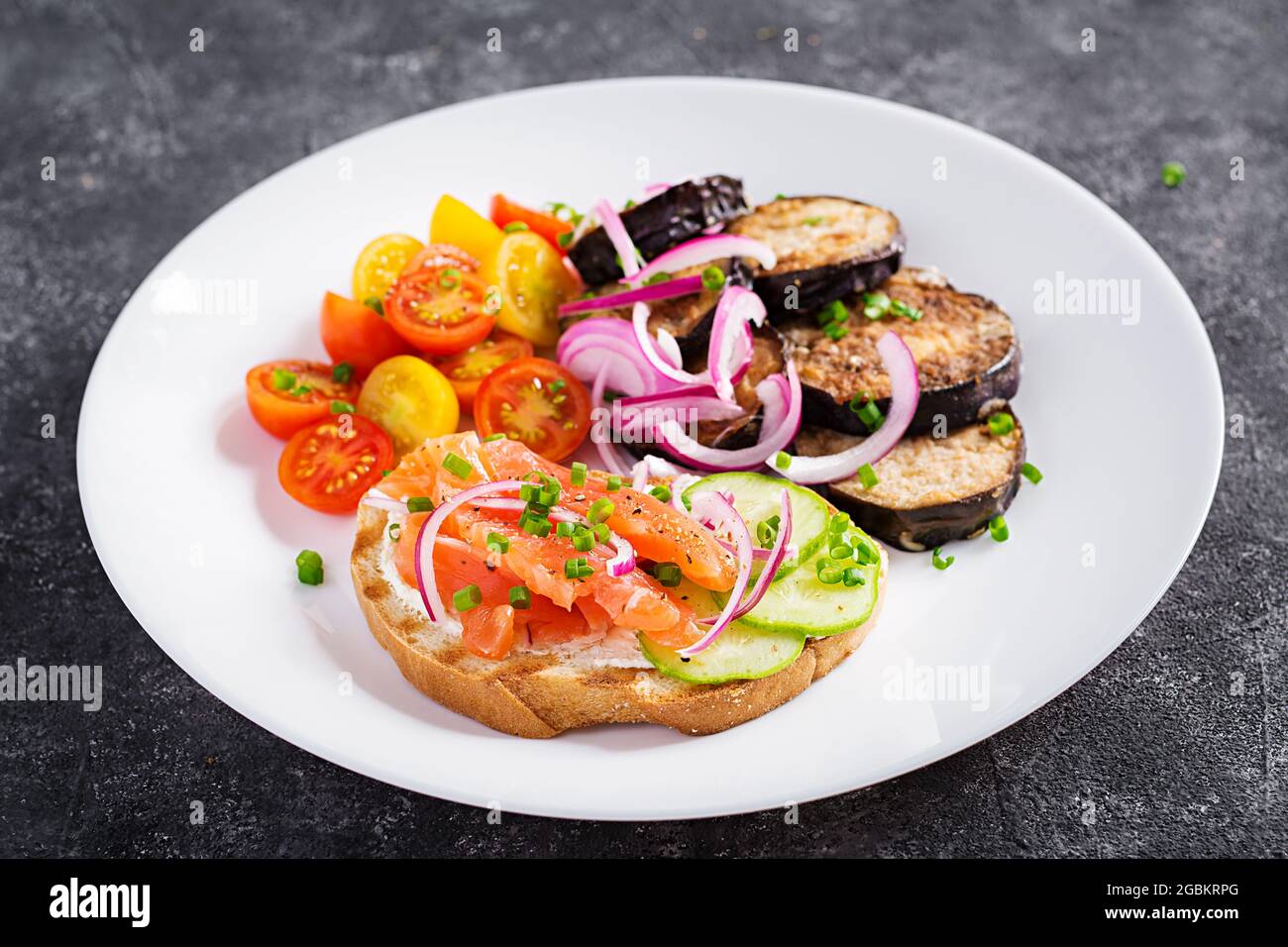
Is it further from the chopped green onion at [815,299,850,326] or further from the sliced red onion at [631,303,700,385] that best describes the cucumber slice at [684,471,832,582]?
the chopped green onion at [815,299,850,326]

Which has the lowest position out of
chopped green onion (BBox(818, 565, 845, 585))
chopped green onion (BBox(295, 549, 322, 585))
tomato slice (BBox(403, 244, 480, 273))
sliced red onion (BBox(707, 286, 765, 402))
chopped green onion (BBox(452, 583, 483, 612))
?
chopped green onion (BBox(295, 549, 322, 585))

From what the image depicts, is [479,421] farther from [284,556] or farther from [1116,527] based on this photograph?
[1116,527]

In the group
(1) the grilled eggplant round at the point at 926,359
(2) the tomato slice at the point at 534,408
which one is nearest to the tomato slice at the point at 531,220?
(2) the tomato slice at the point at 534,408

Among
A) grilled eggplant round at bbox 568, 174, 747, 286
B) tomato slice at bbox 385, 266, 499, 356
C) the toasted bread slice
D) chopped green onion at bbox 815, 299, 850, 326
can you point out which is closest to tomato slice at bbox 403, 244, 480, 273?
tomato slice at bbox 385, 266, 499, 356

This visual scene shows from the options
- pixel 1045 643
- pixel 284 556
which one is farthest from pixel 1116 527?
pixel 284 556

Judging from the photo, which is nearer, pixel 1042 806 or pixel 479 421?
pixel 1042 806

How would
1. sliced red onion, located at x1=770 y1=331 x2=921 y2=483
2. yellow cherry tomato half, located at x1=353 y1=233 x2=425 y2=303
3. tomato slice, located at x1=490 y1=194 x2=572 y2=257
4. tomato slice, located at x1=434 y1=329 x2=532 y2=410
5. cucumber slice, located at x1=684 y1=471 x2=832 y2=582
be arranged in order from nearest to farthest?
cucumber slice, located at x1=684 y1=471 x2=832 y2=582
sliced red onion, located at x1=770 y1=331 x2=921 y2=483
tomato slice, located at x1=434 y1=329 x2=532 y2=410
yellow cherry tomato half, located at x1=353 y1=233 x2=425 y2=303
tomato slice, located at x1=490 y1=194 x2=572 y2=257
